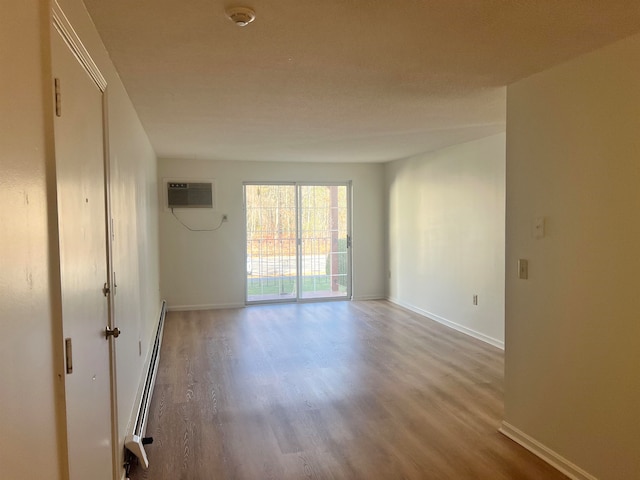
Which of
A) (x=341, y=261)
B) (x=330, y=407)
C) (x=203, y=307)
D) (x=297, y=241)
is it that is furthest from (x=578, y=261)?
(x=203, y=307)

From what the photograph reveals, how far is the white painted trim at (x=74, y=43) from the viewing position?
4.47 feet

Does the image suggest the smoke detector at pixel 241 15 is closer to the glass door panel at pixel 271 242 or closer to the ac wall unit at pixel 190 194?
the ac wall unit at pixel 190 194

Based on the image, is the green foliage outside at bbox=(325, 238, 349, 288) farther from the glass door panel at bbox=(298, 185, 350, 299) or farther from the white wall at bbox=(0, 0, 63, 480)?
the white wall at bbox=(0, 0, 63, 480)

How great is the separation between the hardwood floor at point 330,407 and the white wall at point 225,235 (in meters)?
1.40

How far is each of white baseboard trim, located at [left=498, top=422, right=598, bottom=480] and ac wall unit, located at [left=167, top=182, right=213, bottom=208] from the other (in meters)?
5.09

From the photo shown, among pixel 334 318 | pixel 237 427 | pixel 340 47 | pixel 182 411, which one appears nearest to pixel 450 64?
pixel 340 47

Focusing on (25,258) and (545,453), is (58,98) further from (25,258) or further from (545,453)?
(545,453)

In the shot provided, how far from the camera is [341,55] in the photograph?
7.82 ft

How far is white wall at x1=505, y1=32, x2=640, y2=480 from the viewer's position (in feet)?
7.20

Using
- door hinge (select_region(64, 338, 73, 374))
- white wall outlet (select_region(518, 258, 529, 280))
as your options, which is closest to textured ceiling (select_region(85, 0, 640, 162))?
white wall outlet (select_region(518, 258, 529, 280))

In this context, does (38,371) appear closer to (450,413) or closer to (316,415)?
(316,415)

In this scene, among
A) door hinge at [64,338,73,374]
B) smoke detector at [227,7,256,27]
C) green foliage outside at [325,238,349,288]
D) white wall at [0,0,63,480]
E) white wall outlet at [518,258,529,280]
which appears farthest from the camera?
green foliage outside at [325,238,349,288]

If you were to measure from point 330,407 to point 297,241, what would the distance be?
13.8 ft

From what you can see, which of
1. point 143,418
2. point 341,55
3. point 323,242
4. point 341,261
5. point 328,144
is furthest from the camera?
point 341,261
